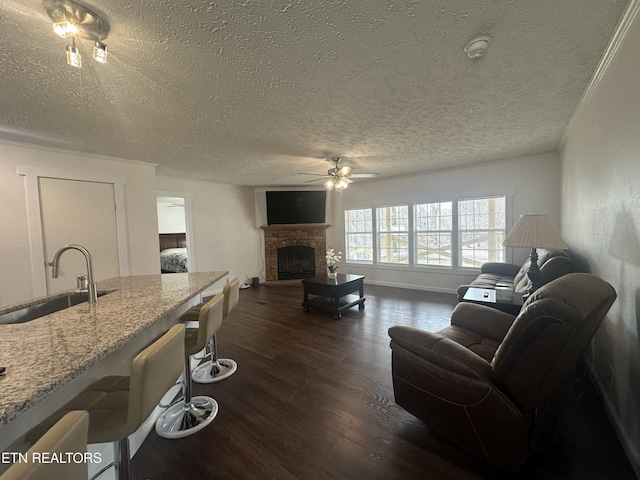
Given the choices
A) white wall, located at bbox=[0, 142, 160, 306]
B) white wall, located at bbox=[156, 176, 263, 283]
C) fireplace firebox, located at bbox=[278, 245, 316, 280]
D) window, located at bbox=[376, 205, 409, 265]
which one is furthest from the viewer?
fireplace firebox, located at bbox=[278, 245, 316, 280]

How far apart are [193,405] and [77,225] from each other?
285 cm

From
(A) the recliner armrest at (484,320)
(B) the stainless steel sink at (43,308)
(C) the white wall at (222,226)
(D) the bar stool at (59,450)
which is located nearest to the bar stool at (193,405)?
(B) the stainless steel sink at (43,308)

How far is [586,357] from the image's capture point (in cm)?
244

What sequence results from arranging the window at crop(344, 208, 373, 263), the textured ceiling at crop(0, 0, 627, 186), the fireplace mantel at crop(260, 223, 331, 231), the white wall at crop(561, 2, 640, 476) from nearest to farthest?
1. the textured ceiling at crop(0, 0, 627, 186)
2. the white wall at crop(561, 2, 640, 476)
3. the window at crop(344, 208, 373, 263)
4. the fireplace mantel at crop(260, 223, 331, 231)

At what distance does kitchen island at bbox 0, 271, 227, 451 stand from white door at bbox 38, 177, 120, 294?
1.93 meters

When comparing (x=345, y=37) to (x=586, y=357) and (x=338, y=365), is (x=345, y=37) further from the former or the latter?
(x=586, y=357)

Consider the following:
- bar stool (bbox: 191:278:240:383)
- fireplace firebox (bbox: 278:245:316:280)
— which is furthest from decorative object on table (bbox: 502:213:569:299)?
fireplace firebox (bbox: 278:245:316:280)

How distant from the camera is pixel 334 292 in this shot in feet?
12.9

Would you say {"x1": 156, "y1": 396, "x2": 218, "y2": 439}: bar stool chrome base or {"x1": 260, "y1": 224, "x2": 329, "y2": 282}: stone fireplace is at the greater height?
{"x1": 260, "y1": 224, "x2": 329, "y2": 282}: stone fireplace

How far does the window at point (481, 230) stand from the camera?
470 cm

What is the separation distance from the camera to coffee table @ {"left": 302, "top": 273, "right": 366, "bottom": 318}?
395cm

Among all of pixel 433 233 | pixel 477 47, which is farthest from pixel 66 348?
pixel 433 233

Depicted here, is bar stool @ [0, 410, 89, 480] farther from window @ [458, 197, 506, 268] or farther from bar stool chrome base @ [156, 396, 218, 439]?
window @ [458, 197, 506, 268]

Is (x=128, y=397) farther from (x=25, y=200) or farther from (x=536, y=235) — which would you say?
(x=25, y=200)
